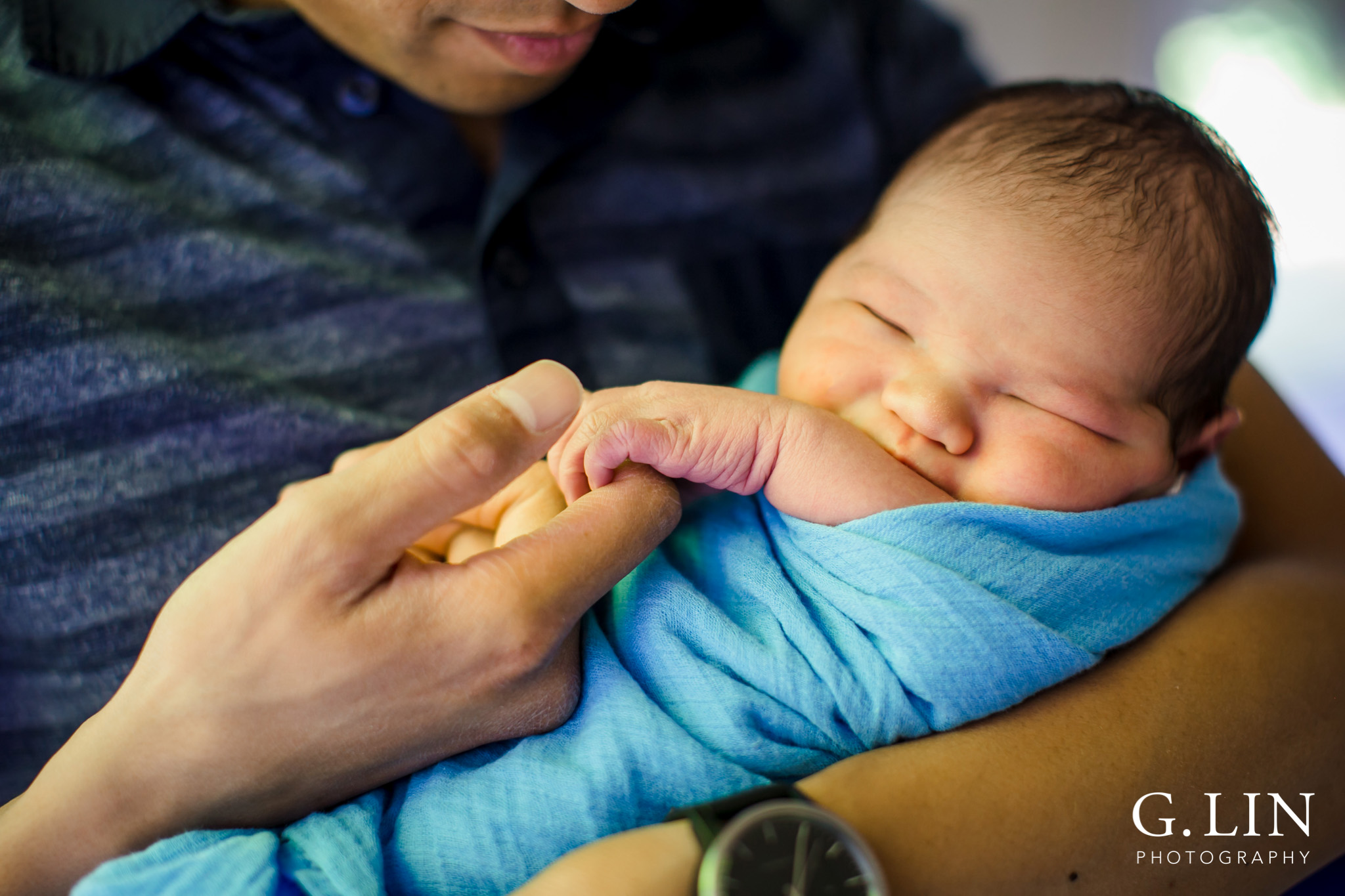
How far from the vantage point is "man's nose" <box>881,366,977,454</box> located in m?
0.93

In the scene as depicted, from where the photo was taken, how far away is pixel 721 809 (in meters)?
0.70

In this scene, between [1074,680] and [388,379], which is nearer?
[1074,680]

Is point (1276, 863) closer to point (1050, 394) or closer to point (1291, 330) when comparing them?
point (1050, 394)

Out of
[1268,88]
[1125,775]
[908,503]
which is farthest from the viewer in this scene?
[1268,88]

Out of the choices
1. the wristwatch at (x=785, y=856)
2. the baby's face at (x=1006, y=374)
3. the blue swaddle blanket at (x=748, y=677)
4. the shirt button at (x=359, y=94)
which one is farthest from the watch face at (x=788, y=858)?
the shirt button at (x=359, y=94)

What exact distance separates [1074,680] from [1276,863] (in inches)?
10.6

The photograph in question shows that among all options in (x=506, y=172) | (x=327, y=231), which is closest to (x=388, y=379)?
(x=327, y=231)

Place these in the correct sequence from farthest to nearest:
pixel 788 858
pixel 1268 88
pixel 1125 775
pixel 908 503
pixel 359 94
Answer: pixel 1268 88 < pixel 359 94 < pixel 908 503 < pixel 1125 775 < pixel 788 858

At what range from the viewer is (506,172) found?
1.19 meters

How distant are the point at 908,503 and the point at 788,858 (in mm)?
421

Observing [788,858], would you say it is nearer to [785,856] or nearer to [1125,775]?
[785,856]

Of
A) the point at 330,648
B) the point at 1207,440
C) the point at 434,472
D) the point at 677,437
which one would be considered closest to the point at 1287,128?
the point at 1207,440

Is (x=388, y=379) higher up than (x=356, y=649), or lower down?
lower down

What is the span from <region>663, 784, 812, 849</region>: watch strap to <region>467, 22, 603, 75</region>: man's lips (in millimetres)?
896
